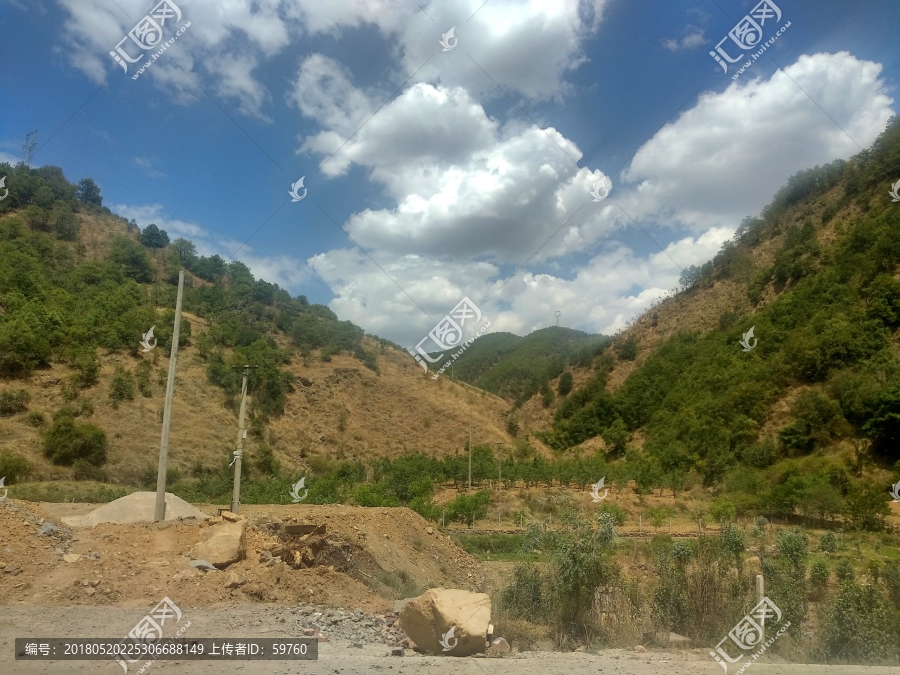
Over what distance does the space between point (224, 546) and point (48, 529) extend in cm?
350

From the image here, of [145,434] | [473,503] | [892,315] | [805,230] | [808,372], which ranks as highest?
[805,230]

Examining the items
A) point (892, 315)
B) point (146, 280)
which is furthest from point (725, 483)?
point (146, 280)

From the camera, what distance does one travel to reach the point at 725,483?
35969 millimetres

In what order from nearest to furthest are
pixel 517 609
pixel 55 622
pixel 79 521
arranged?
pixel 55 622 → pixel 517 609 → pixel 79 521

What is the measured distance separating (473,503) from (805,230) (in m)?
46.5

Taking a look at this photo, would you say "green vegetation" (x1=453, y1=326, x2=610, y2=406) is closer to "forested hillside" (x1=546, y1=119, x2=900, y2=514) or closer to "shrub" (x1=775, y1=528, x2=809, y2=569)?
"forested hillside" (x1=546, y1=119, x2=900, y2=514)

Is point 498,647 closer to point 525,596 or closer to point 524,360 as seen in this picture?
point 525,596

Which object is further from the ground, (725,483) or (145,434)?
(145,434)

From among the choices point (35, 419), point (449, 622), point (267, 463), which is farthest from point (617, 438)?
point (449, 622)

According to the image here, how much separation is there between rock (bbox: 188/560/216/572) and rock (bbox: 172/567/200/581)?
155mm

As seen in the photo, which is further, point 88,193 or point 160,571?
point 88,193

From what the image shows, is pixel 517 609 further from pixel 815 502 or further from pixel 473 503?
pixel 815 502

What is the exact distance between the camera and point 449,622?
677 cm

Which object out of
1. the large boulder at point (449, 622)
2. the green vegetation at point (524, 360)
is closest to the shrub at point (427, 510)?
the large boulder at point (449, 622)
